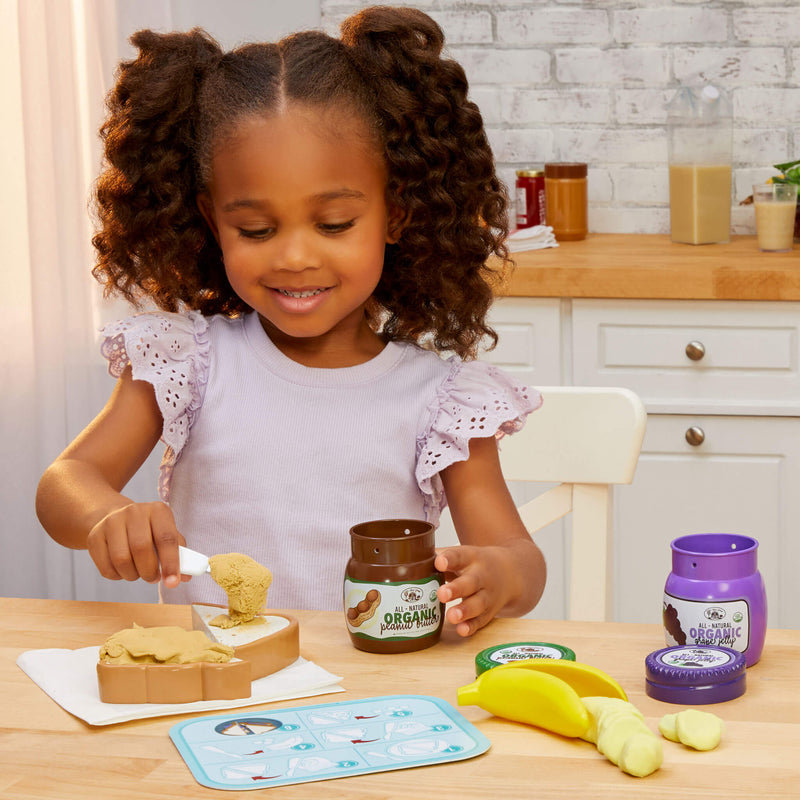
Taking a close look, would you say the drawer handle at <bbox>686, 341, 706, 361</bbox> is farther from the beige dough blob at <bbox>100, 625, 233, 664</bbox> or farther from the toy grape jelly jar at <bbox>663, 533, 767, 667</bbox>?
the beige dough blob at <bbox>100, 625, 233, 664</bbox>

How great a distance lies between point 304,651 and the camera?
0.95 meters

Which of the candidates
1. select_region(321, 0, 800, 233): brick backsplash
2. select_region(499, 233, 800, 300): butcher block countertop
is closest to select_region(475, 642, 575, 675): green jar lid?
select_region(499, 233, 800, 300): butcher block countertop

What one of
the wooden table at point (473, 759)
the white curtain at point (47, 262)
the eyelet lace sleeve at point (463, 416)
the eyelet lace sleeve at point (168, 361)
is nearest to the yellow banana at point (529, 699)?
the wooden table at point (473, 759)

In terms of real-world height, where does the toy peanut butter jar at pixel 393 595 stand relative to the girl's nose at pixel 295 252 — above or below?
below

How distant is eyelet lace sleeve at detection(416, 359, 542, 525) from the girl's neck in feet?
0.36

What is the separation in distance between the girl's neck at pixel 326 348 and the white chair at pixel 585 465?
0.21 m

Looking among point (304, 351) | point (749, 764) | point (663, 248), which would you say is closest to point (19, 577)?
point (304, 351)

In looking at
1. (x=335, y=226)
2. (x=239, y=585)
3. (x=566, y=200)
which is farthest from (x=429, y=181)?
(x=566, y=200)

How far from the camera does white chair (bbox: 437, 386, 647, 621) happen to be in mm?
1352

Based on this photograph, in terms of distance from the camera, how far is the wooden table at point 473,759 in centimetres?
71

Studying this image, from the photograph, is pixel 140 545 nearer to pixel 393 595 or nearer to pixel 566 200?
pixel 393 595

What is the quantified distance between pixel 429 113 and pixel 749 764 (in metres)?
0.81

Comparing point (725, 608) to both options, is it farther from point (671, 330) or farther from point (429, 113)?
point (671, 330)

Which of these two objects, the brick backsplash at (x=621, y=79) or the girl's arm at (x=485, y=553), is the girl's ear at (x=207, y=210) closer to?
the girl's arm at (x=485, y=553)
